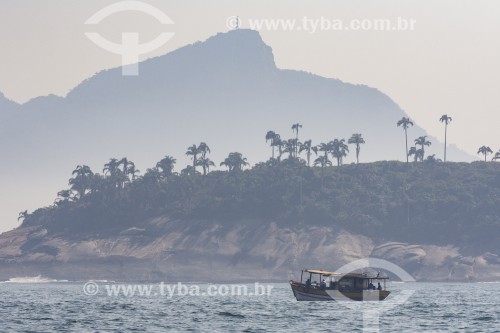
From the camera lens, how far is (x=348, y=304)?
109 metres

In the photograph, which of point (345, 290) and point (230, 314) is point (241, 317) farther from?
point (345, 290)

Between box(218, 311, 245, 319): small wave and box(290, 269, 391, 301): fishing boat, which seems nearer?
box(218, 311, 245, 319): small wave

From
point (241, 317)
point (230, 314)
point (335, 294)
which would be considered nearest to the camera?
point (241, 317)

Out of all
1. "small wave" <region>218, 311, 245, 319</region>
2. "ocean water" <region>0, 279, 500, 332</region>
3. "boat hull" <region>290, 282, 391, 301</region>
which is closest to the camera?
"ocean water" <region>0, 279, 500, 332</region>

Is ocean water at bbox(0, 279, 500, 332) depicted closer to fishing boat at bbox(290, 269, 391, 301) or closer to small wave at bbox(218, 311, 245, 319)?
small wave at bbox(218, 311, 245, 319)

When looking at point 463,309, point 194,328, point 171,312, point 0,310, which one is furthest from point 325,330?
point 0,310

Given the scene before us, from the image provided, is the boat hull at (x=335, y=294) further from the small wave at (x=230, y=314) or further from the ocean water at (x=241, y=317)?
the small wave at (x=230, y=314)

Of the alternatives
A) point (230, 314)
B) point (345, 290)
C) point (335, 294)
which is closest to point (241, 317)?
point (230, 314)

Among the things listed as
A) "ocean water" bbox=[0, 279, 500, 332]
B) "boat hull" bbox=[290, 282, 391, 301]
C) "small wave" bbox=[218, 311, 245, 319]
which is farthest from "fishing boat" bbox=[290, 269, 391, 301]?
"small wave" bbox=[218, 311, 245, 319]

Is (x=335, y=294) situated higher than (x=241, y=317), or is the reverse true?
(x=335, y=294)

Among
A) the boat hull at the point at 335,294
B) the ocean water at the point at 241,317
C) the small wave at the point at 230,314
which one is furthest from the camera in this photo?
the boat hull at the point at 335,294

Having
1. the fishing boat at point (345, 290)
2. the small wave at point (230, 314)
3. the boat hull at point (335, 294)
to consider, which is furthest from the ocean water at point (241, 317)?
the fishing boat at point (345, 290)

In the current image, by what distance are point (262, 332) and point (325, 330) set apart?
5.47 metres

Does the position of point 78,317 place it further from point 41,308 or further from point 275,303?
point 275,303
